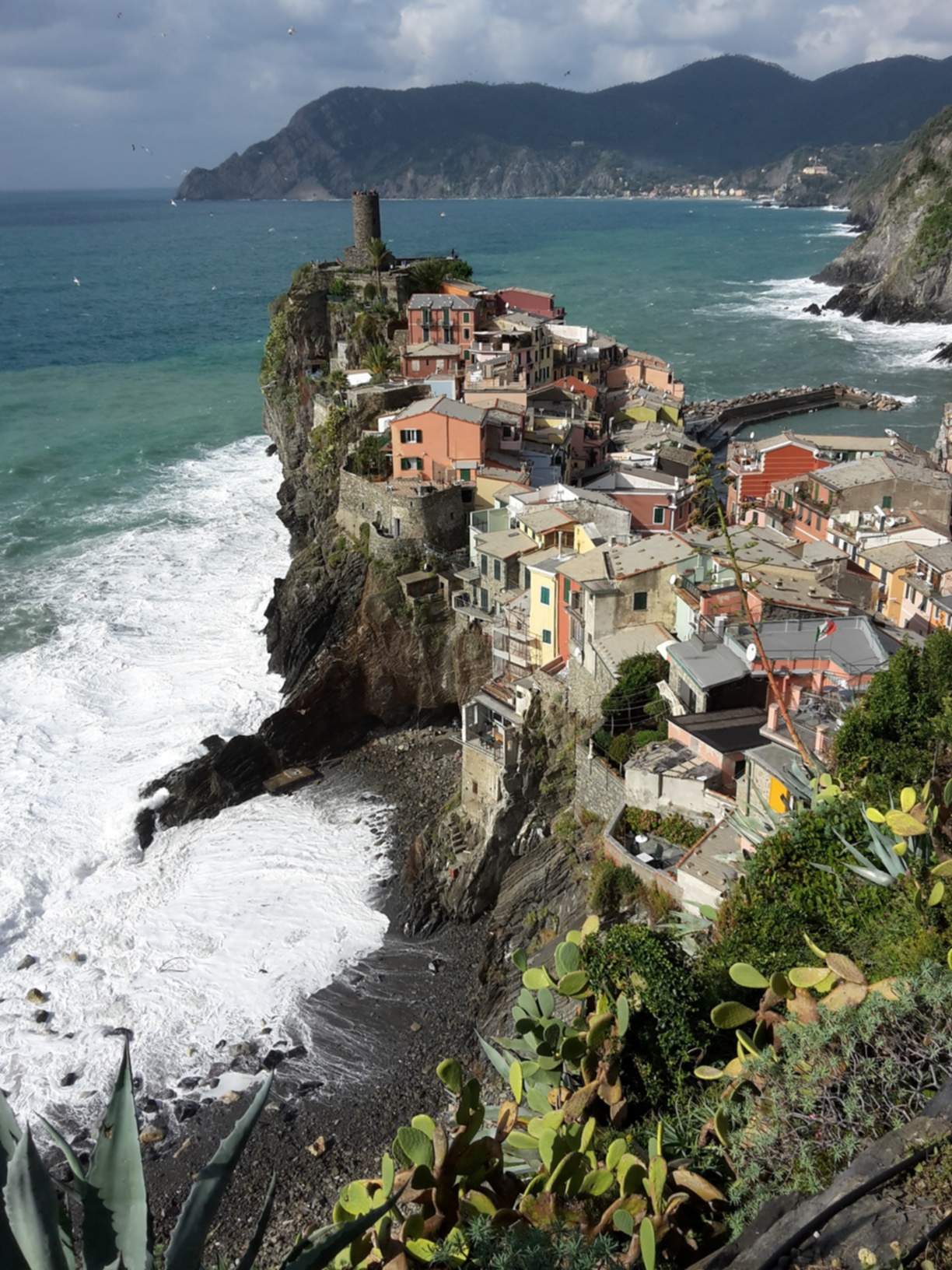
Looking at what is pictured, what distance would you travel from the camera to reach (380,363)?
43.8m

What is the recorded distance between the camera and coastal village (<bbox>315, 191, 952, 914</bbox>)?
19266 millimetres

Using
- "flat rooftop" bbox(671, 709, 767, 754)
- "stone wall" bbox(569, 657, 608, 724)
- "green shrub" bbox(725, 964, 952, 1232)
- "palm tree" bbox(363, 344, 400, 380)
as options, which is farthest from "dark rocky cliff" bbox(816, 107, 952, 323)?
"green shrub" bbox(725, 964, 952, 1232)

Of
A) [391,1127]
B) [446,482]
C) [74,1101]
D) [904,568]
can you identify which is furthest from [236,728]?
[904,568]

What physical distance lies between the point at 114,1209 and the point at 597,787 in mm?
16629

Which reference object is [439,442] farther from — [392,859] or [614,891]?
[614,891]

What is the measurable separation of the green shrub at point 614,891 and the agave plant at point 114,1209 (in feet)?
43.8

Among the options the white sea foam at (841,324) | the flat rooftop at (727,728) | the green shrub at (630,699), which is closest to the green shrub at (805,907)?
the flat rooftop at (727,728)

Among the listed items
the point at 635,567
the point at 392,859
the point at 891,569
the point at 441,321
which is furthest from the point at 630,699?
the point at 441,321

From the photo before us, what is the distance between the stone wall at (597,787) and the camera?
20594 mm

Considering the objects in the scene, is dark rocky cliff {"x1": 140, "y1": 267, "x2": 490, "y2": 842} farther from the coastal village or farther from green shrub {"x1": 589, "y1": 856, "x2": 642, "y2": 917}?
green shrub {"x1": 589, "y1": 856, "x2": 642, "y2": 917}

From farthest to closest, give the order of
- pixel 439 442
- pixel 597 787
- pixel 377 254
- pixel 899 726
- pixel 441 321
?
1. pixel 377 254
2. pixel 441 321
3. pixel 439 442
4. pixel 597 787
5. pixel 899 726

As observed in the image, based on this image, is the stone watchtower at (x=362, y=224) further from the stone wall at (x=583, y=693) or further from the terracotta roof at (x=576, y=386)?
the stone wall at (x=583, y=693)

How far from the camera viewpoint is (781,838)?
12758 millimetres

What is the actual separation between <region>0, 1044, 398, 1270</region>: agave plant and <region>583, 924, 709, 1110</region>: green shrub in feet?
16.7
